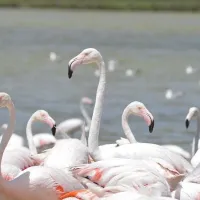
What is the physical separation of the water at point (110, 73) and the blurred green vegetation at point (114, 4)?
6.44 metres

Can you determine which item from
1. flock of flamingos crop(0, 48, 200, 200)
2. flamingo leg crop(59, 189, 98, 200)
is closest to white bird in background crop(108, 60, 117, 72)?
flock of flamingos crop(0, 48, 200, 200)

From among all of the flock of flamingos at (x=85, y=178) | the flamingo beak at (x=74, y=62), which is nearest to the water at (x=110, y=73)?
the flamingo beak at (x=74, y=62)

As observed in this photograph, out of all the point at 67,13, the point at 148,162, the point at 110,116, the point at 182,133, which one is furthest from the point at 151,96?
the point at 67,13

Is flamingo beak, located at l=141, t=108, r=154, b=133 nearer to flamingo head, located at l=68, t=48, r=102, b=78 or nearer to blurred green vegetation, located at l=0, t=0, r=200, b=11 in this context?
flamingo head, located at l=68, t=48, r=102, b=78

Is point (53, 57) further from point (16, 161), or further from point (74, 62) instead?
point (16, 161)

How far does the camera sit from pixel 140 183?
18.1ft

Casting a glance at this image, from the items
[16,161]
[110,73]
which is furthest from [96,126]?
[110,73]

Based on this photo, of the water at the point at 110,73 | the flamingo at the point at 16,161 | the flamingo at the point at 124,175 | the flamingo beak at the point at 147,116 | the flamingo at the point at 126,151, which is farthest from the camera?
the water at the point at 110,73

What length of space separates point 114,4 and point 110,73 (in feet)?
94.7

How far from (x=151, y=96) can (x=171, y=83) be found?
2.56m

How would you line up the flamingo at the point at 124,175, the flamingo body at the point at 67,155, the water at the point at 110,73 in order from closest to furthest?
the flamingo at the point at 124,175
the flamingo body at the point at 67,155
the water at the point at 110,73

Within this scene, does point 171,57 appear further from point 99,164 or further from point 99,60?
point 99,164

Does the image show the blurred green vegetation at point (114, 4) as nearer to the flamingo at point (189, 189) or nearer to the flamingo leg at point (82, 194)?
the flamingo at point (189, 189)

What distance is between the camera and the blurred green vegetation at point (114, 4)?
47188mm
